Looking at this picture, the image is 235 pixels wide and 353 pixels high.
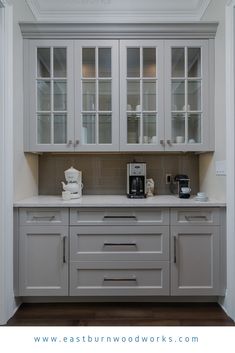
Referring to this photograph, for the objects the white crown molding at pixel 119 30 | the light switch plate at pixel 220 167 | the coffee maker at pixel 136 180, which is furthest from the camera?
the coffee maker at pixel 136 180

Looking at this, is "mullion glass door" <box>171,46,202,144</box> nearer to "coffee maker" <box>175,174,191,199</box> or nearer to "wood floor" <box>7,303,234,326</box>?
"coffee maker" <box>175,174,191,199</box>

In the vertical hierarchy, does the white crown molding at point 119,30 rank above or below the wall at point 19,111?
above

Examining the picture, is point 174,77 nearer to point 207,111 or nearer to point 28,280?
point 207,111

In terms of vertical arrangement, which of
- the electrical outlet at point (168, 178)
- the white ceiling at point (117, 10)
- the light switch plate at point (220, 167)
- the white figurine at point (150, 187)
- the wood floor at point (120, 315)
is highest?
the white ceiling at point (117, 10)

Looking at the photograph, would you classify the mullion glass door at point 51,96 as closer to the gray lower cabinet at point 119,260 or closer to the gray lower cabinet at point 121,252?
the gray lower cabinet at point 121,252

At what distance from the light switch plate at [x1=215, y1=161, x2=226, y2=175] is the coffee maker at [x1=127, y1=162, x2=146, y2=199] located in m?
0.63

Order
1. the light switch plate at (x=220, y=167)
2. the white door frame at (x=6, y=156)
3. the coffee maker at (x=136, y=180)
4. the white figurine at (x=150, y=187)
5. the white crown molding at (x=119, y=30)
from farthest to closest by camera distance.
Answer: the white figurine at (x=150, y=187), the coffee maker at (x=136, y=180), the white crown molding at (x=119, y=30), the light switch plate at (x=220, y=167), the white door frame at (x=6, y=156)

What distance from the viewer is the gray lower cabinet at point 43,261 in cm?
195

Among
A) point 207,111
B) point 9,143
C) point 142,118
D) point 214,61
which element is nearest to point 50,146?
point 9,143

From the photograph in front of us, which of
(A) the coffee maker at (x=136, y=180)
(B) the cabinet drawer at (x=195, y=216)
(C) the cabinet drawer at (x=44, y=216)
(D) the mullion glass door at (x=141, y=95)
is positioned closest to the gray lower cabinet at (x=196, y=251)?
(B) the cabinet drawer at (x=195, y=216)

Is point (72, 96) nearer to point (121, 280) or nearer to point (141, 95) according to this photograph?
point (141, 95)

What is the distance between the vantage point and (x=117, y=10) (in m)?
2.43

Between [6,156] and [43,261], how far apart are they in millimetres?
844

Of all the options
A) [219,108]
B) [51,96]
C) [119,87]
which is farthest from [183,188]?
[51,96]
